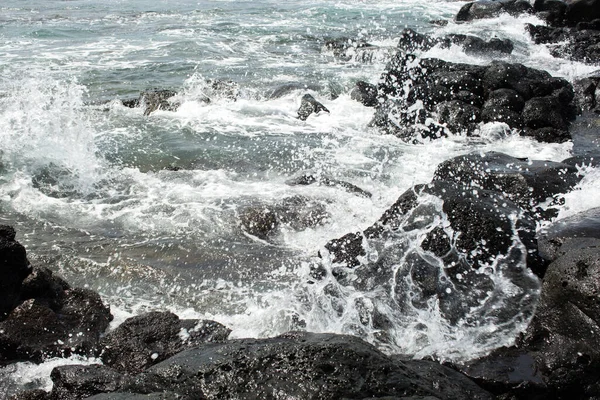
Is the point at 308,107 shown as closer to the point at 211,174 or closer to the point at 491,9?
the point at 211,174

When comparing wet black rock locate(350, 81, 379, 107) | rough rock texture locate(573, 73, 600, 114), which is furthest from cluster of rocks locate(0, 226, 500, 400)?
rough rock texture locate(573, 73, 600, 114)

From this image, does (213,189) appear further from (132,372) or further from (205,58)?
(205,58)

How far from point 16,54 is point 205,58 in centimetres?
660

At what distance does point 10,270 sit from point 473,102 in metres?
10.2

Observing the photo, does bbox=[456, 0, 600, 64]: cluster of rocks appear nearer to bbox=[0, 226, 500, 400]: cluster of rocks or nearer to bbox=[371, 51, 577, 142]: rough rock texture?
bbox=[371, 51, 577, 142]: rough rock texture

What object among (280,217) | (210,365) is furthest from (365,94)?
(210,365)

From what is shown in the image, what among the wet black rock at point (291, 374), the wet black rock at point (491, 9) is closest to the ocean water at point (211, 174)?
the wet black rock at point (291, 374)

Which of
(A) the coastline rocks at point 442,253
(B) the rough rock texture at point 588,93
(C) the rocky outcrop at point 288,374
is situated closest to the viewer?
(C) the rocky outcrop at point 288,374

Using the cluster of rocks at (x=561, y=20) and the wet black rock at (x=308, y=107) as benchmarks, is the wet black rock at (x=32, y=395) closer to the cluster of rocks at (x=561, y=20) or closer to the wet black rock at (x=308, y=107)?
the wet black rock at (x=308, y=107)

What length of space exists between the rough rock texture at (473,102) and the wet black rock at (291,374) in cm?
819

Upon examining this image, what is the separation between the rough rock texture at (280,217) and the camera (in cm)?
729

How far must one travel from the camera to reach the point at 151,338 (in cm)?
476

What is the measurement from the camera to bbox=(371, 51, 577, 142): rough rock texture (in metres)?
11.0

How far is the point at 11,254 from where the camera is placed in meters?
5.09
